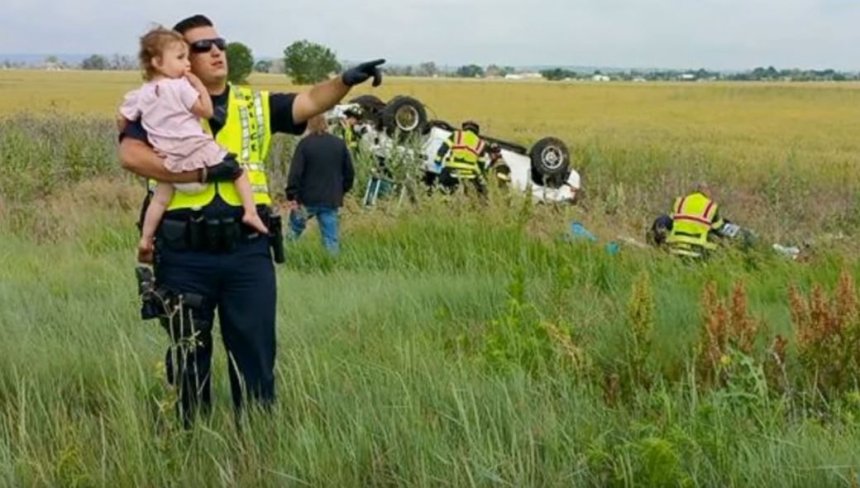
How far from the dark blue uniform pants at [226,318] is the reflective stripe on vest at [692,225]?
4.85 meters

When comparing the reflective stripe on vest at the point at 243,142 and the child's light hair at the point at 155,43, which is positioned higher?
the child's light hair at the point at 155,43

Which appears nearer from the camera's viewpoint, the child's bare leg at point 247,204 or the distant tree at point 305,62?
the child's bare leg at point 247,204

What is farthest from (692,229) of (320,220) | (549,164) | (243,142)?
(243,142)

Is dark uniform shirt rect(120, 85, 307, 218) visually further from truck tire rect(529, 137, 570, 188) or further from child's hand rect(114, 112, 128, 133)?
truck tire rect(529, 137, 570, 188)

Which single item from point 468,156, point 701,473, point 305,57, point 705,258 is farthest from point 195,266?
point 305,57

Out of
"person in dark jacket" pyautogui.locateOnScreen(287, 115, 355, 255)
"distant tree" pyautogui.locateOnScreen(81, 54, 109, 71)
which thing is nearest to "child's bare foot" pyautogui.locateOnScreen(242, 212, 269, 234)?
"person in dark jacket" pyautogui.locateOnScreen(287, 115, 355, 255)

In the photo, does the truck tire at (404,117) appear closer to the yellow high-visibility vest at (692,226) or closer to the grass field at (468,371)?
the grass field at (468,371)

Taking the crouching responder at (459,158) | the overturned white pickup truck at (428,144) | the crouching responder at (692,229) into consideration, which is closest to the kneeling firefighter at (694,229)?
the crouching responder at (692,229)

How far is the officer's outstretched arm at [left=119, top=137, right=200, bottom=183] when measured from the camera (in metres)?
3.28

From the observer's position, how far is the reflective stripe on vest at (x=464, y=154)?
11141mm

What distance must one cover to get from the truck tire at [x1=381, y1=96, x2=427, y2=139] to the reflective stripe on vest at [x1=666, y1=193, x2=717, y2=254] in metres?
4.49

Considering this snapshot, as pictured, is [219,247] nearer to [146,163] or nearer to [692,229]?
[146,163]

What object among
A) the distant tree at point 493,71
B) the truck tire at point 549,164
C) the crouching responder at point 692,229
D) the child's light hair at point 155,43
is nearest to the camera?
the child's light hair at point 155,43

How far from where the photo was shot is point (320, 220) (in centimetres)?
870
